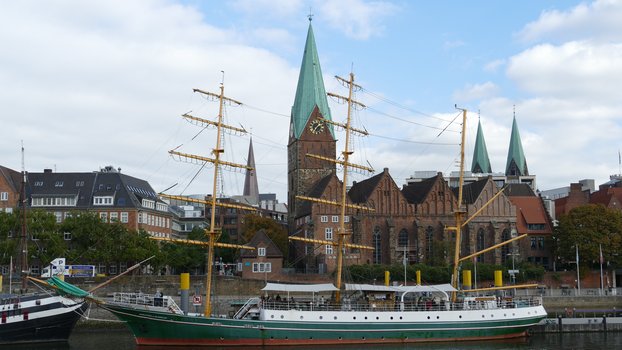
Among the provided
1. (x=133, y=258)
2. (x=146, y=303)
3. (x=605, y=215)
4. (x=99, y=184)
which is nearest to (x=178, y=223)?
(x=99, y=184)

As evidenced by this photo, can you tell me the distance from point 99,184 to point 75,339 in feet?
139

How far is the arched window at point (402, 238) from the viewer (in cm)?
10488

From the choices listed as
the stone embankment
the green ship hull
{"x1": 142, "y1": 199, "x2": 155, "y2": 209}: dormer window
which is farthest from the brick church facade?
the green ship hull

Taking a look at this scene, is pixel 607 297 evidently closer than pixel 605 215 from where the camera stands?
Yes

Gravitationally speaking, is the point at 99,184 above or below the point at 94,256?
above

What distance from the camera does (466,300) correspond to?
60.3 metres

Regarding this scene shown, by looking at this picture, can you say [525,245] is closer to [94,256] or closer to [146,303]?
[94,256]

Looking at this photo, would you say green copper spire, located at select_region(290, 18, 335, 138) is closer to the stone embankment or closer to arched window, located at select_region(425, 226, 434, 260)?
arched window, located at select_region(425, 226, 434, 260)

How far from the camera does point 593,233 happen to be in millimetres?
94625

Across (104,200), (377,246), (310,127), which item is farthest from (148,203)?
(310,127)

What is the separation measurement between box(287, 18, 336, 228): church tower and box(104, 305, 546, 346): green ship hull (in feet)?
218

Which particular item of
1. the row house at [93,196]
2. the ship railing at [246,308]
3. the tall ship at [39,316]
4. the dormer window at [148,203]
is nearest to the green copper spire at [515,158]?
the dormer window at [148,203]

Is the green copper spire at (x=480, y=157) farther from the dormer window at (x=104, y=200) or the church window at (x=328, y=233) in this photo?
the dormer window at (x=104, y=200)

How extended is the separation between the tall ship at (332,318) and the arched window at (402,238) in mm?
41191
